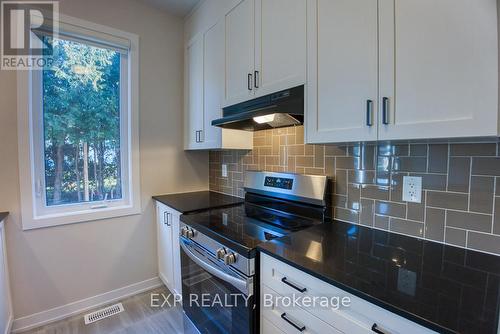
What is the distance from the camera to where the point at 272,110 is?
1369 millimetres

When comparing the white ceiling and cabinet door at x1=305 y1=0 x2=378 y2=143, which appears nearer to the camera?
cabinet door at x1=305 y1=0 x2=378 y2=143

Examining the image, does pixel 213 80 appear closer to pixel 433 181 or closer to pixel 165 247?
pixel 165 247

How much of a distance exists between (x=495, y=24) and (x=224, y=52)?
1.52 m

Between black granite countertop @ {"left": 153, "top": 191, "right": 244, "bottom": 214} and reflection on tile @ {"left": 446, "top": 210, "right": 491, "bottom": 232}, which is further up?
reflection on tile @ {"left": 446, "top": 210, "right": 491, "bottom": 232}

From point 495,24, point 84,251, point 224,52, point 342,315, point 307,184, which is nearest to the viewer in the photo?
point 495,24

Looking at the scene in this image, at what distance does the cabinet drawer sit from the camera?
902 millimetres

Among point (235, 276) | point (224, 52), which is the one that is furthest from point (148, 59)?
point (235, 276)

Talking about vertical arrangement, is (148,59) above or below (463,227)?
above

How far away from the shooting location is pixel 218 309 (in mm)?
1386

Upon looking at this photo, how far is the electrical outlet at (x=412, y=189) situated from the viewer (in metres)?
1.17

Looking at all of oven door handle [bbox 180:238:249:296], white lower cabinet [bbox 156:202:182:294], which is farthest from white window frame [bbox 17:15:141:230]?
oven door handle [bbox 180:238:249:296]

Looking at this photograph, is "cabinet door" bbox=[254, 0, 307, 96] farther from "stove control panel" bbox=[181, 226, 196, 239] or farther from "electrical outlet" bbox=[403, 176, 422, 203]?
"stove control panel" bbox=[181, 226, 196, 239]

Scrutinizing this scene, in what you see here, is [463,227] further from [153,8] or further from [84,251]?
[153,8]

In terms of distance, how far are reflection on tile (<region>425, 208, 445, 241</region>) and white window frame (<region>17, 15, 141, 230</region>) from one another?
221cm
